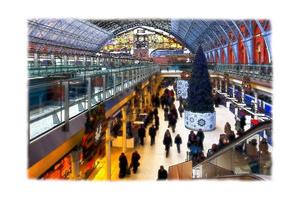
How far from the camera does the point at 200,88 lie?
1202 centimetres

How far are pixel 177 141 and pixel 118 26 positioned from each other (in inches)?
1680

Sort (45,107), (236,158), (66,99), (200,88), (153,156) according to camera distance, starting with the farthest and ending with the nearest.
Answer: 1. (200,88)
2. (153,156)
3. (236,158)
4. (66,99)
5. (45,107)

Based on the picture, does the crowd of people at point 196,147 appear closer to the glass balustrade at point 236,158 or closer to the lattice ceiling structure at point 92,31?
the glass balustrade at point 236,158

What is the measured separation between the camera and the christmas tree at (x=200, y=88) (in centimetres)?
1205

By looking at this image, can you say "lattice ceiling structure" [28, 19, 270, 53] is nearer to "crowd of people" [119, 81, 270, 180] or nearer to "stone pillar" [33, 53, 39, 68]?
"crowd of people" [119, 81, 270, 180]

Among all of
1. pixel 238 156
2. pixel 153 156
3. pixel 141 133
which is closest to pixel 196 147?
pixel 153 156

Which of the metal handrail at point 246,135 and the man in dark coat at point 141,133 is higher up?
the metal handrail at point 246,135

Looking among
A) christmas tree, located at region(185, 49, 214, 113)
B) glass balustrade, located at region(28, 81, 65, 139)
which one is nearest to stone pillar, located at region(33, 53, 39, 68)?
christmas tree, located at region(185, 49, 214, 113)

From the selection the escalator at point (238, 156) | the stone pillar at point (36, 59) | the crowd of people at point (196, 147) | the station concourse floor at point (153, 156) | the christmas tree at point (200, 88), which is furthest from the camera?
the christmas tree at point (200, 88)

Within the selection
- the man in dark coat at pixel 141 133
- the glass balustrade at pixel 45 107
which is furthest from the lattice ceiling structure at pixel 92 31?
the glass balustrade at pixel 45 107

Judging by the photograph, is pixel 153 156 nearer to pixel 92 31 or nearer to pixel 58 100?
pixel 58 100
